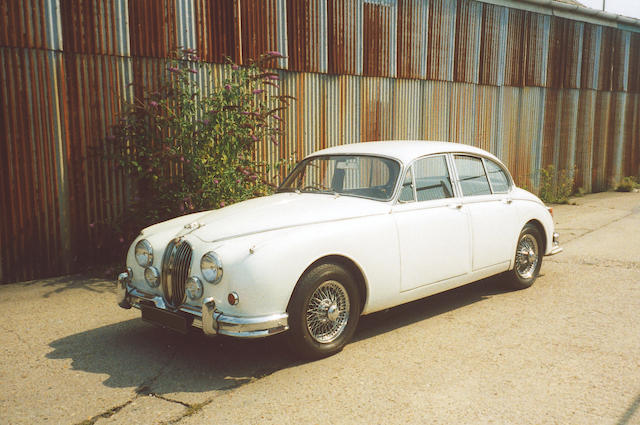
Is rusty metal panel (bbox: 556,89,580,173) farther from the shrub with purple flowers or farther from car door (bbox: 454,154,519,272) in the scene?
the shrub with purple flowers

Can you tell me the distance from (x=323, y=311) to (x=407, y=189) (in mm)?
1467

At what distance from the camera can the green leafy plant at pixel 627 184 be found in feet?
54.9

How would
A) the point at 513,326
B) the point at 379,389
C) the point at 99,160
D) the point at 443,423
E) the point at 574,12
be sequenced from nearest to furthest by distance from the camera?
the point at 443,423, the point at 379,389, the point at 513,326, the point at 99,160, the point at 574,12

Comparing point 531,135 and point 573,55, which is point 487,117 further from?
point 573,55

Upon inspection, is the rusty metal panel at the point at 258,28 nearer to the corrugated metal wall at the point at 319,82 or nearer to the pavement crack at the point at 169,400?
the corrugated metal wall at the point at 319,82

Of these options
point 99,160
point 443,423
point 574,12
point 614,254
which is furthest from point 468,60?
point 443,423

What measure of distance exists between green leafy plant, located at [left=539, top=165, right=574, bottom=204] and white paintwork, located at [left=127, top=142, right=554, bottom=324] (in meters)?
8.85

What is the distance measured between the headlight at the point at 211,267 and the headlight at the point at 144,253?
70 centimetres

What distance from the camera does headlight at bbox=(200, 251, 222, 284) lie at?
3.79 metres

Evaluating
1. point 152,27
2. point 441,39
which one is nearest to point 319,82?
point 152,27

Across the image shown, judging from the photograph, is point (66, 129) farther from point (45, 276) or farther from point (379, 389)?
point (379, 389)

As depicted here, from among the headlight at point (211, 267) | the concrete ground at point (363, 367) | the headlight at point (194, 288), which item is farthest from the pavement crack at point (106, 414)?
the headlight at point (211, 267)

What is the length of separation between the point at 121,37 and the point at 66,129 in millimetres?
1411

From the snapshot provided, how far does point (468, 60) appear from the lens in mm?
12414
